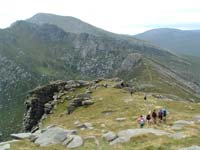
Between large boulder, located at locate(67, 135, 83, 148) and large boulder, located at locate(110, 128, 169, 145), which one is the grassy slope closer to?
large boulder, located at locate(67, 135, 83, 148)

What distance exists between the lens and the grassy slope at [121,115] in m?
50.6

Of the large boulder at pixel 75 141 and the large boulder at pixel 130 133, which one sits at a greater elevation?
the large boulder at pixel 130 133

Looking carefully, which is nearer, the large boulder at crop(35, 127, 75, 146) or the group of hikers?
the large boulder at crop(35, 127, 75, 146)

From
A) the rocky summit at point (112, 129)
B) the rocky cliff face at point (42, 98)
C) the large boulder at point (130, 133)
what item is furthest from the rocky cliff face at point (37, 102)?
the large boulder at point (130, 133)

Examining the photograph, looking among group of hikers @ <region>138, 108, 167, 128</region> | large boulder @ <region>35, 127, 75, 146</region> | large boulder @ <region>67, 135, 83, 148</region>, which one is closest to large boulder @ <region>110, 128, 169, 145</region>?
group of hikers @ <region>138, 108, 167, 128</region>

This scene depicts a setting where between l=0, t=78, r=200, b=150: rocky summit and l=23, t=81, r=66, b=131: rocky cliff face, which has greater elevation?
l=0, t=78, r=200, b=150: rocky summit

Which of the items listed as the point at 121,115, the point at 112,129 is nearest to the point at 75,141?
the point at 112,129

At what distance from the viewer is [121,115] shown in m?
78.4

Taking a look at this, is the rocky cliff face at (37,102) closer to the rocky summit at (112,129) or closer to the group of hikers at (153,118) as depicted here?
the rocky summit at (112,129)

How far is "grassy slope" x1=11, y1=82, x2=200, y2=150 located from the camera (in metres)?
50.6

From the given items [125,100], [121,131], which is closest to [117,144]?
[121,131]

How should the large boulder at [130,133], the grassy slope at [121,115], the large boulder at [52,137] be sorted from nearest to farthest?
the grassy slope at [121,115]
the large boulder at [130,133]
the large boulder at [52,137]

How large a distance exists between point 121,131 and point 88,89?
215 feet

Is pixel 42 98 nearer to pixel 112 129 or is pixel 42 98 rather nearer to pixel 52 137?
pixel 112 129
